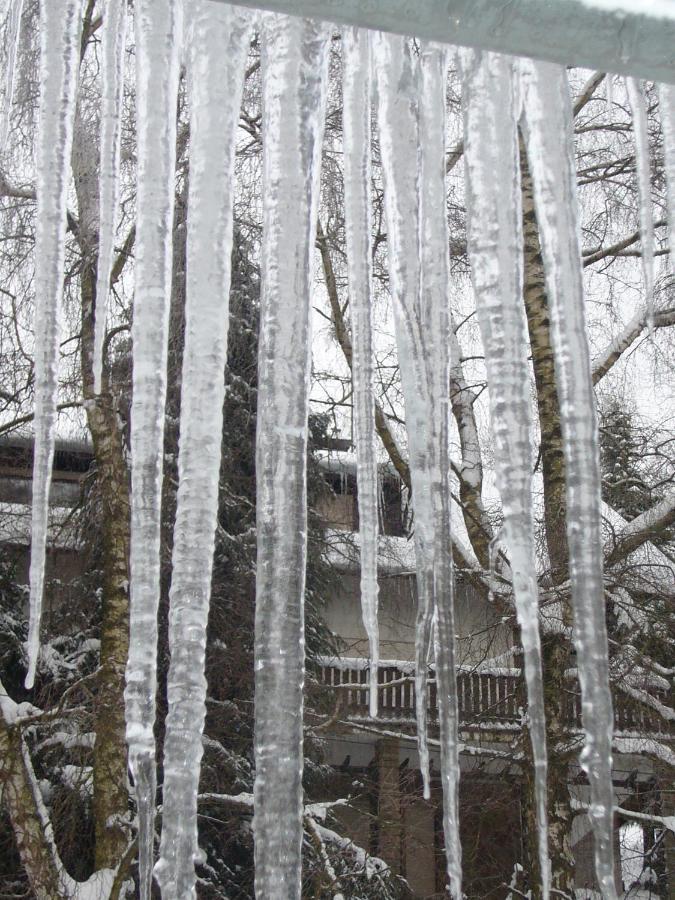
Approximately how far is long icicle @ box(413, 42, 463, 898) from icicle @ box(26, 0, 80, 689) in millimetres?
899

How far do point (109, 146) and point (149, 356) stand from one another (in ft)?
3.24

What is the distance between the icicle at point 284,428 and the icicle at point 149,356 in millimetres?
284

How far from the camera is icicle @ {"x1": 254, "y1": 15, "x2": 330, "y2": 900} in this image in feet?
7.31

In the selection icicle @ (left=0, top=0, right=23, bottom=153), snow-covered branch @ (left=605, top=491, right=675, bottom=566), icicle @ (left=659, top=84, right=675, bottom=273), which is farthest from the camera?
snow-covered branch @ (left=605, top=491, right=675, bottom=566)

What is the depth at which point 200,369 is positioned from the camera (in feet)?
7.98

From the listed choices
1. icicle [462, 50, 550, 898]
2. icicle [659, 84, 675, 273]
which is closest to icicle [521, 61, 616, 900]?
icicle [462, 50, 550, 898]

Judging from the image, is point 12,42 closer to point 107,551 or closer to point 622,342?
point 107,551

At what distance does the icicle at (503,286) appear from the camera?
2457 millimetres

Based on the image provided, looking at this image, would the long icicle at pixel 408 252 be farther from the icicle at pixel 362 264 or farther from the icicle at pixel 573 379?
→ the icicle at pixel 573 379

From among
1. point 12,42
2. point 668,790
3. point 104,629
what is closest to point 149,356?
point 12,42

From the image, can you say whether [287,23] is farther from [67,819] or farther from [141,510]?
[67,819]

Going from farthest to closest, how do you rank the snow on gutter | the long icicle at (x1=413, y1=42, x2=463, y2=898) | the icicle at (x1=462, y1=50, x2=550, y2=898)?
the long icicle at (x1=413, y1=42, x2=463, y2=898)
the icicle at (x1=462, y1=50, x2=550, y2=898)
the snow on gutter

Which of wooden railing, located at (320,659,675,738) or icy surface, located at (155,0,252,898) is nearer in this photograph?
icy surface, located at (155,0,252,898)

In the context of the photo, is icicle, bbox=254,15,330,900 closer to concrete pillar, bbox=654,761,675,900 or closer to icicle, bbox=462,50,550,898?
icicle, bbox=462,50,550,898
